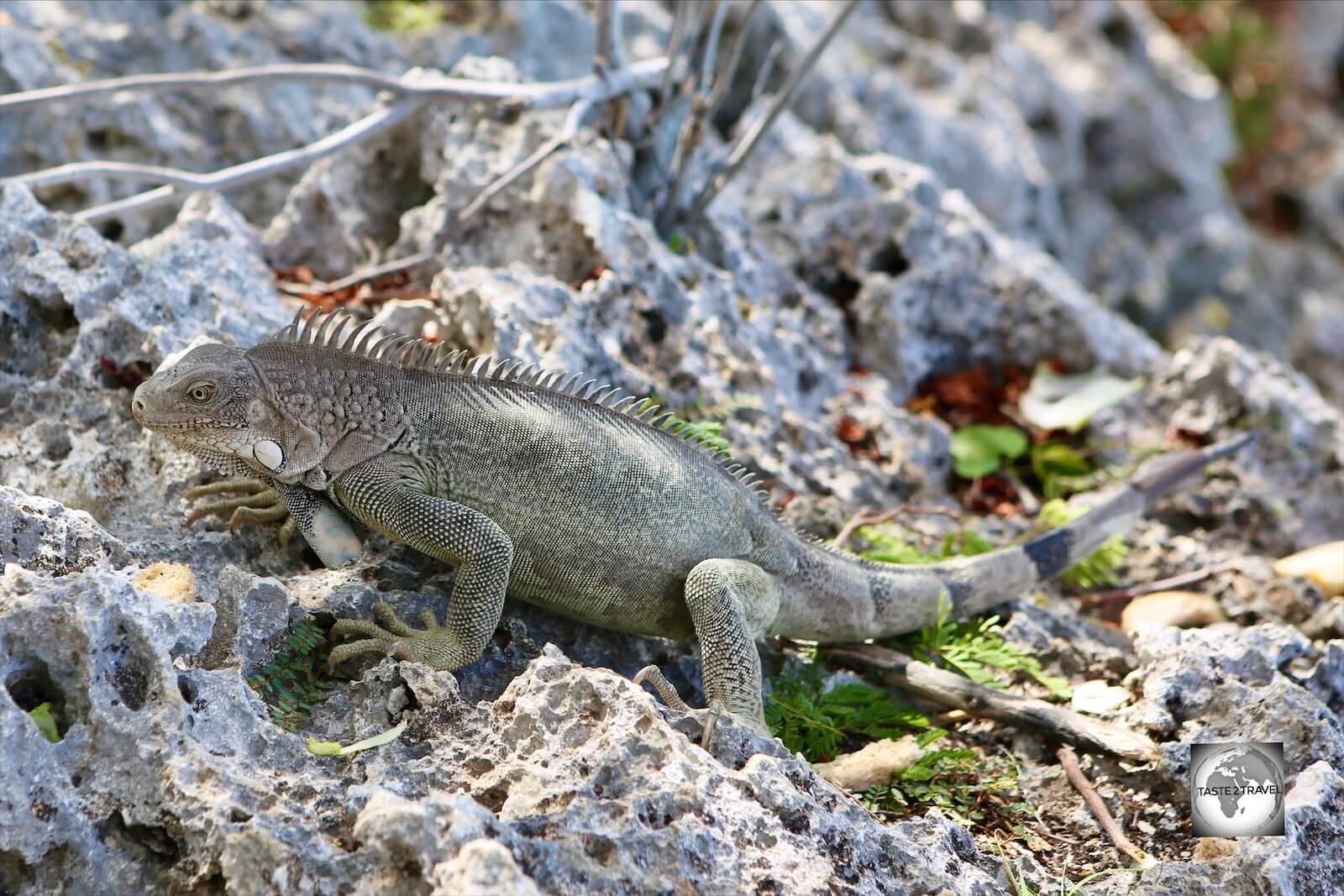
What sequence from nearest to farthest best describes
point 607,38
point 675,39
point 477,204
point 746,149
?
1. point 477,204
2. point 675,39
3. point 607,38
4. point 746,149

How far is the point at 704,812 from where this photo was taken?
3088 millimetres

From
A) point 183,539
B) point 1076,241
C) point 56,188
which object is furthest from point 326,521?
point 1076,241

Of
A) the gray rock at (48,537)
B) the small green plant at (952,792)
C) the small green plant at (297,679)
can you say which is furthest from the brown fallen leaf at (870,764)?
the gray rock at (48,537)

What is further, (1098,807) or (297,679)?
(1098,807)

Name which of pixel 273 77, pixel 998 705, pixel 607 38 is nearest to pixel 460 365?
pixel 273 77

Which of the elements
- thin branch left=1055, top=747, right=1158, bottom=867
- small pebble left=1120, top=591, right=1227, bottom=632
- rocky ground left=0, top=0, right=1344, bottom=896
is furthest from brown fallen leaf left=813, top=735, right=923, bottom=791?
small pebble left=1120, top=591, right=1227, bottom=632

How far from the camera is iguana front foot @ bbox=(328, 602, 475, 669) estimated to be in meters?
3.68

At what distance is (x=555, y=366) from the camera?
16.5 feet

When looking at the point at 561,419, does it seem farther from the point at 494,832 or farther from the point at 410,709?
the point at 494,832

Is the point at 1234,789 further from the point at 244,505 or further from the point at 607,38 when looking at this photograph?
the point at 607,38

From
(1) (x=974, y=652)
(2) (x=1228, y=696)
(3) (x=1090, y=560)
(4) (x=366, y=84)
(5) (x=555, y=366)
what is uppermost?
(4) (x=366, y=84)

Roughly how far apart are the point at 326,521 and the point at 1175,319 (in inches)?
409

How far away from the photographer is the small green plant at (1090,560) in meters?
5.73

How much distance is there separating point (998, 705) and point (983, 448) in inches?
85.4
